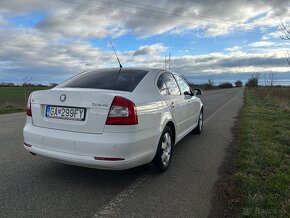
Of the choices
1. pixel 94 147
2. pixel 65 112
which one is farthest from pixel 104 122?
pixel 65 112

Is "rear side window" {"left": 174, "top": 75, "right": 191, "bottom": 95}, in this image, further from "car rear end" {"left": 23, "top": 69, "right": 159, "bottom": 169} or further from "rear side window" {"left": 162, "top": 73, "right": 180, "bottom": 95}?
"car rear end" {"left": 23, "top": 69, "right": 159, "bottom": 169}

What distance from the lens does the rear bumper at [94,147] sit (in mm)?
3848

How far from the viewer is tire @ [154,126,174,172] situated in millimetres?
4664

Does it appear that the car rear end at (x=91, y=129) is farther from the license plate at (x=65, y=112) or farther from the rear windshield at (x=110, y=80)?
the rear windshield at (x=110, y=80)

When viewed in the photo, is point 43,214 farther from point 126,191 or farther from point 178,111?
point 178,111

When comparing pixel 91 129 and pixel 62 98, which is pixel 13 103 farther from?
pixel 91 129

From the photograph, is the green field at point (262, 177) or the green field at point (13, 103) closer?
the green field at point (262, 177)

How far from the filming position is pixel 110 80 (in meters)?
4.77

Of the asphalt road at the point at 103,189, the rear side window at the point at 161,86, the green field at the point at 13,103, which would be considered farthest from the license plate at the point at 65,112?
the green field at the point at 13,103

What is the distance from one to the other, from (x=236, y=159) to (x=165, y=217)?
2814 mm

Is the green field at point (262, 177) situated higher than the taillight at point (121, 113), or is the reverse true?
the taillight at point (121, 113)

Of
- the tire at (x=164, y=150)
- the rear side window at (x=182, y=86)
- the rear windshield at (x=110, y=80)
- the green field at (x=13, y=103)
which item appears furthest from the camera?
the green field at (x=13, y=103)

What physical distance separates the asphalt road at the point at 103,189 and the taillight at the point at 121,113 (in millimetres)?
929

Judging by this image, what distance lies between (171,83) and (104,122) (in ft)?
7.49
